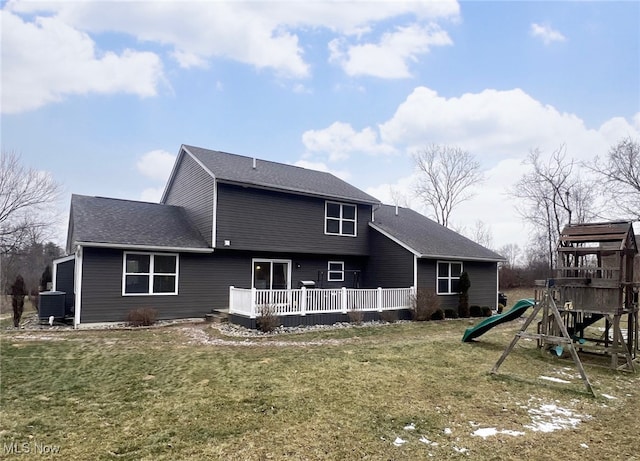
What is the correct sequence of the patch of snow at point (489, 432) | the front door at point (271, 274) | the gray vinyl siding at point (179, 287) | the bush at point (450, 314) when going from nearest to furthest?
the patch of snow at point (489, 432)
the gray vinyl siding at point (179, 287)
the front door at point (271, 274)
the bush at point (450, 314)

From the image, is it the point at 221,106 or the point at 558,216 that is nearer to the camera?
the point at 221,106

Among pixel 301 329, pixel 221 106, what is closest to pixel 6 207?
pixel 221 106

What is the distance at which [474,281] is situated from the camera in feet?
61.6

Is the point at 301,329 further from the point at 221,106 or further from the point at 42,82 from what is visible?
the point at 42,82

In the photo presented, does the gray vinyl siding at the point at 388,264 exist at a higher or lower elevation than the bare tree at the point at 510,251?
lower

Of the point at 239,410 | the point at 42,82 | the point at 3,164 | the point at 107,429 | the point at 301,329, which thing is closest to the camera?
the point at 107,429

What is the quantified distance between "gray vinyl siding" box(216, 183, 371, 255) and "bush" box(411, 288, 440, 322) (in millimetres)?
3810

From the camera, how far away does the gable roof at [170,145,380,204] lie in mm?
15384

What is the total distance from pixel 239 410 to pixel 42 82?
19127 millimetres

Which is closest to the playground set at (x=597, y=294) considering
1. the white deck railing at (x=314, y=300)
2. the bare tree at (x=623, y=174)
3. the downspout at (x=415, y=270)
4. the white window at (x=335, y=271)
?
the white deck railing at (x=314, y=300)

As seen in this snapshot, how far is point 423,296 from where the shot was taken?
50.8ft

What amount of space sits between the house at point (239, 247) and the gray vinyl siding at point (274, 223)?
0.04m

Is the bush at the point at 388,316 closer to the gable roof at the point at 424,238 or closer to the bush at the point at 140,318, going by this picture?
the gable roof at the point at 424,238

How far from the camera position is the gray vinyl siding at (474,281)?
662 inches
